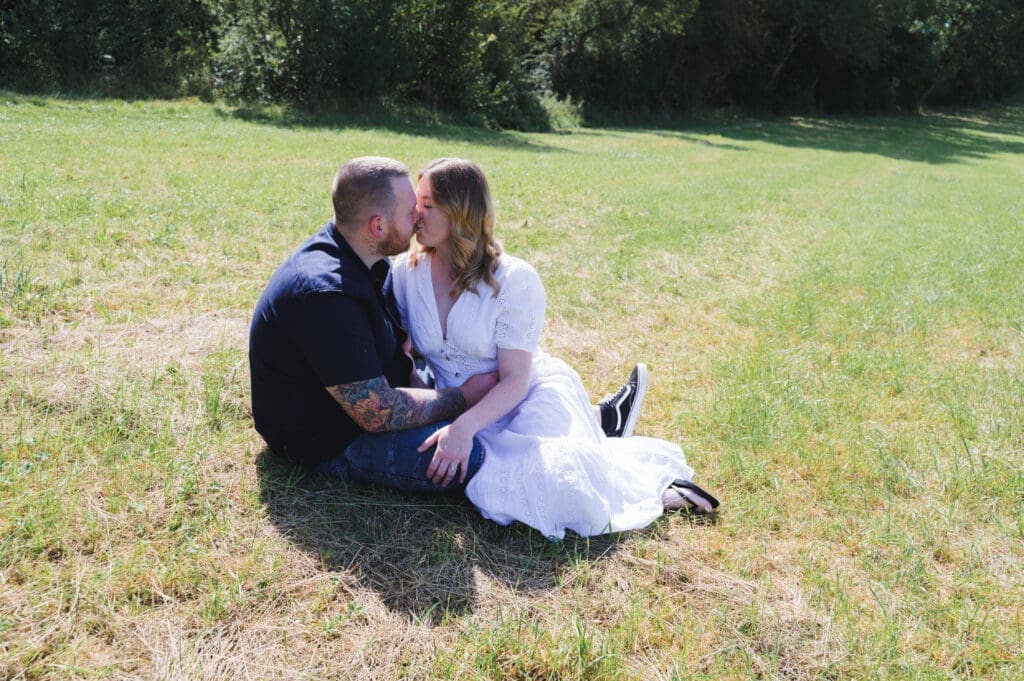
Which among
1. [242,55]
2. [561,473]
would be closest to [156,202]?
[561,473]

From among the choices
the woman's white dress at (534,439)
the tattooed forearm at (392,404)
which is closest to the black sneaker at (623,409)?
the woman's white dress at (534,439)

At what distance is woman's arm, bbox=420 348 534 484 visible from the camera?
3262mm

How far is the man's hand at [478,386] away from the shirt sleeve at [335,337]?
1.99ft

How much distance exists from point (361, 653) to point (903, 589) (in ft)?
7.19

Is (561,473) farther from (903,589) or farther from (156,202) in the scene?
(156,202)

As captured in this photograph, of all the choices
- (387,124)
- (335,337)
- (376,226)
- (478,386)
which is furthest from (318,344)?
(387,124)

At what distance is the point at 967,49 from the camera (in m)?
49.9

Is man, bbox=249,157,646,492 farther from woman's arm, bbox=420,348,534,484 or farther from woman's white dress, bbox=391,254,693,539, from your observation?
woman's white dress, bbox=391,254,693,539

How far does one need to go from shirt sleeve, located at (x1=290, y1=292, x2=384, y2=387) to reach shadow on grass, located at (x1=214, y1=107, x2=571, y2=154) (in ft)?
55.4

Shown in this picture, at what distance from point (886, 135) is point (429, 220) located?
35.9 metres

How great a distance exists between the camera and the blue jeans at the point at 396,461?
3354 mm

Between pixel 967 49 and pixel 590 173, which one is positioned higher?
pixel 967 49

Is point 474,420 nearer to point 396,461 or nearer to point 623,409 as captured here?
point 396,461

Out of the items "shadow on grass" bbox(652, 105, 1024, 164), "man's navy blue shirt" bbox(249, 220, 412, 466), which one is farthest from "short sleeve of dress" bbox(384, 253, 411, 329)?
"shadow on grass" bbox(652, 105, 1024, 164)
